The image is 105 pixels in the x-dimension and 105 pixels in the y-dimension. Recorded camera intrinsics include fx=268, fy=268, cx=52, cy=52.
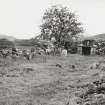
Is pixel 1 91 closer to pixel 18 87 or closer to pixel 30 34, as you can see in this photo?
pixel 18 87

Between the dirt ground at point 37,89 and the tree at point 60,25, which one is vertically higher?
the tree at point 60,25

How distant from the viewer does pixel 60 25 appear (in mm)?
53125

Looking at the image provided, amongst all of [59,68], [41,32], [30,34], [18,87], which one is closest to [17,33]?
[30,34]

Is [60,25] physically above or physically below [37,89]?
above

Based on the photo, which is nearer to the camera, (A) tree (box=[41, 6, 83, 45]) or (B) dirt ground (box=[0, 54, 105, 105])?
(B) dirt ground (box=[0, 54, 105, 105])

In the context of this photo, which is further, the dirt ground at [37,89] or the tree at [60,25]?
the tree at [60,25]

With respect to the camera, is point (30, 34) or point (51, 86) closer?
point (51, 86)

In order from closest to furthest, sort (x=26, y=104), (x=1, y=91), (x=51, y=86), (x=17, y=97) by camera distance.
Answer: (x=26, y=104)
(x=17, y=97)
(x=1, y=91)
(x=51, y=86)

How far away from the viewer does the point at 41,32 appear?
54.4 meters

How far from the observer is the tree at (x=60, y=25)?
52.9 metres

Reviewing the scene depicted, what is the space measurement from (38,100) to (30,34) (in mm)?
Result: 124793

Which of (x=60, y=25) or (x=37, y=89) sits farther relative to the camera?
(x=60, y=25)

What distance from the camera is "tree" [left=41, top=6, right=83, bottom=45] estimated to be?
5294 cm

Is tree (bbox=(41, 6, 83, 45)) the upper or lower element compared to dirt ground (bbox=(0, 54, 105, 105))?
upper
